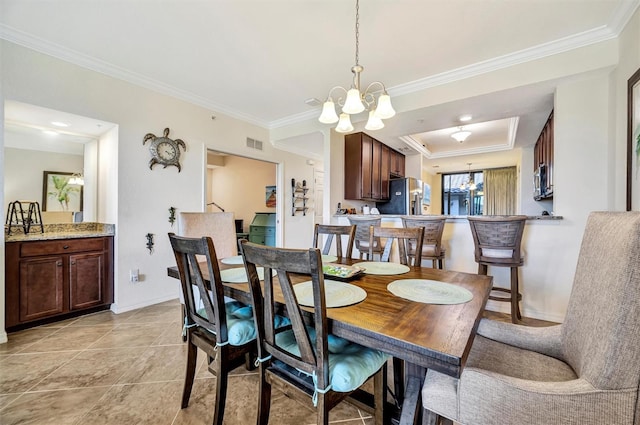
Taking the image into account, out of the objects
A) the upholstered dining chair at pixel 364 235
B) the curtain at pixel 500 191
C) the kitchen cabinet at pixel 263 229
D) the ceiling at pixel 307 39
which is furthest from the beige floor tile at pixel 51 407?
the curtain at pixel 500 191

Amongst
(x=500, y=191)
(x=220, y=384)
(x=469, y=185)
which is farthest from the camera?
(x=469, y=185)

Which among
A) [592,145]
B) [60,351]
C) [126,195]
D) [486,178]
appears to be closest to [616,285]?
[592,145]

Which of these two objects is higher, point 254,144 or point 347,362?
point 254,144

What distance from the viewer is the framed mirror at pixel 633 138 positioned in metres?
1.89

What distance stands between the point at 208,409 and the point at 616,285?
6.30ft

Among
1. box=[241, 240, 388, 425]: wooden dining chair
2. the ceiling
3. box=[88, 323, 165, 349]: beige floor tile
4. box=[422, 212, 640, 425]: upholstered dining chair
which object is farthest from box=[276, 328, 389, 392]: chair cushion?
the ceiling

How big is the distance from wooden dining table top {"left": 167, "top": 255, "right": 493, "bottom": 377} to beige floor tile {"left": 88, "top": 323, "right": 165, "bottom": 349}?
162 centimetres

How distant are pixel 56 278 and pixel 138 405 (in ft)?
6.29

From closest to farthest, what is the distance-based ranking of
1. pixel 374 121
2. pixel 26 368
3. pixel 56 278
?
pixel 26 368, pixel 374 121, pixel 56 278

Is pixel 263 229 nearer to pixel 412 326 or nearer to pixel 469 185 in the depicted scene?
pixel 412 326

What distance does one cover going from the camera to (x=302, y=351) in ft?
3.41

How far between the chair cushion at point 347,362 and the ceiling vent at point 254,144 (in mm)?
3595

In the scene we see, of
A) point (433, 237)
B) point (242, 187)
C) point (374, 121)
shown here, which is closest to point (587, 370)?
point (374, 121)

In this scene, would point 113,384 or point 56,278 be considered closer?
point 113,384
